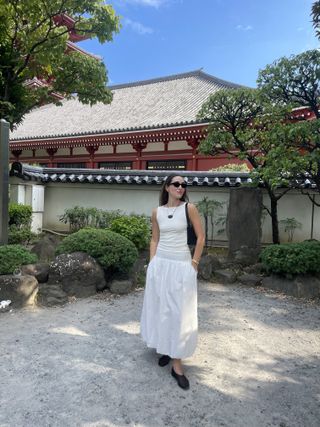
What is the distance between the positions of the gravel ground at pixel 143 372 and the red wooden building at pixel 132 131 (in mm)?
8770

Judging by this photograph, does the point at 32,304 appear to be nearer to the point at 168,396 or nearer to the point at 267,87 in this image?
the point at 168,396

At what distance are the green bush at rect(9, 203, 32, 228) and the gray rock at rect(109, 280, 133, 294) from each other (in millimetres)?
3593

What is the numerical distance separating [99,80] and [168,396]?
702 centimetres

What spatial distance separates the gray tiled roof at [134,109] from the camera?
53.6 ft

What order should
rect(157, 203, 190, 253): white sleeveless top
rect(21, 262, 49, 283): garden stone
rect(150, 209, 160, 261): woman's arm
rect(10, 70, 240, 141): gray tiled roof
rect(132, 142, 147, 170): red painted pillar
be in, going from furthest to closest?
rect(10, 70, 240, 141): gray tiled roof < rect(132, 142, 147, 170): red painted pillar < rect(21, 262, 49, 283): garden stone < rect(150, 209, 160, 261): woman's arm < rect(157, 203, 190, 253): white sleeveless top

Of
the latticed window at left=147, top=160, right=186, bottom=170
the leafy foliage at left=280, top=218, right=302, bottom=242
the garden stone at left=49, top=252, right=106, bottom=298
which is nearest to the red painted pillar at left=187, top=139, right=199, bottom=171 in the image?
the latticed window at left=147, top=160, right=186, bottom=170

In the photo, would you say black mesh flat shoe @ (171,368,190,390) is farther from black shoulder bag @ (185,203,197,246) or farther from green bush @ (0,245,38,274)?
green bush @ (0,245,38,274)

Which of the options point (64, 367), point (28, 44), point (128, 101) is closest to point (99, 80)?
point (28, 44)

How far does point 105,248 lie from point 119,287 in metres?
0.69

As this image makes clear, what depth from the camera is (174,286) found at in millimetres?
2904

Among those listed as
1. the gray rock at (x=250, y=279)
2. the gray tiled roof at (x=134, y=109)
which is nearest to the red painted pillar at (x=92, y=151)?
the gray tiled roof at (x=134, y=109)

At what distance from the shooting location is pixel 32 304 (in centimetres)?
459

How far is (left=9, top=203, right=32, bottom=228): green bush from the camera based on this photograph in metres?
7.63

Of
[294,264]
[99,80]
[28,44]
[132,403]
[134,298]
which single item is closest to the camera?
[132,403]
